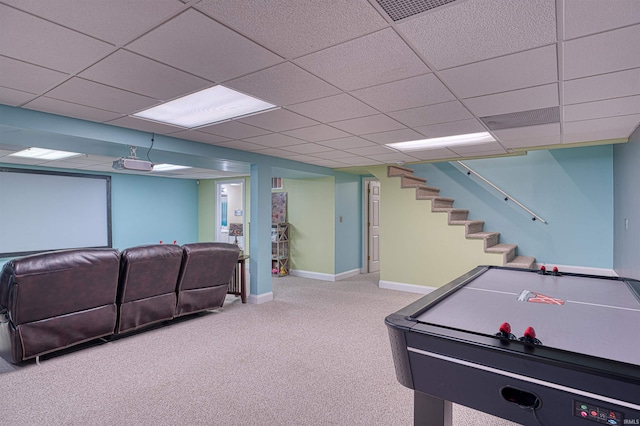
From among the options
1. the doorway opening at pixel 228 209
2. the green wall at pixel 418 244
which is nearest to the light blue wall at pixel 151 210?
the doorway opening at pixel 228 209

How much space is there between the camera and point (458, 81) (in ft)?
7.58

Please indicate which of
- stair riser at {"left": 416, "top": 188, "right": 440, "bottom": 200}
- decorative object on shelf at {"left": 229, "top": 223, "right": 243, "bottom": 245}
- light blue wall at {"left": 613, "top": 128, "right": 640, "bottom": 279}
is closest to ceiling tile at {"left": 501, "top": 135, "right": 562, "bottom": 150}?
light blue wall at {"left": 613, "top": 128, "right": 640, "bottom": 279}

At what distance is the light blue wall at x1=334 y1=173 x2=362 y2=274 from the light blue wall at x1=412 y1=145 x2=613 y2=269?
2.12 m

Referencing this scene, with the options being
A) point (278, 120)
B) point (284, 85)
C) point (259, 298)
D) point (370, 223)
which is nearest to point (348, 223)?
point (370, 223)

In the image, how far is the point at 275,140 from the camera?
4078 millimetres

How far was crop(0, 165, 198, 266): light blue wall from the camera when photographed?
24.5 ft

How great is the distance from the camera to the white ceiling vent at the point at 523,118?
2.98 meters

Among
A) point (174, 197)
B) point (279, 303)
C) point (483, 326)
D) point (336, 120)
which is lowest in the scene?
point (279, 303)

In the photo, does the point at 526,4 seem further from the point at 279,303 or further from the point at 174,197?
the point at 174,197

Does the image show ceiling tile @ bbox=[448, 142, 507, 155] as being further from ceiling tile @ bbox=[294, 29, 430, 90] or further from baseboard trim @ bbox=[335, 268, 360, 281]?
baseboard trim @ bbox=[335, 268, 360, 281]

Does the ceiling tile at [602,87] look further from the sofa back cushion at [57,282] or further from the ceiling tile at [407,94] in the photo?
the sofa back cushion at [57,282]

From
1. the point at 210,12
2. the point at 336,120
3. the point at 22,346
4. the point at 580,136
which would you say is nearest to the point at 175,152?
the point at 336,120

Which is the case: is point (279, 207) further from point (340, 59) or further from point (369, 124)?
point (340, 59)

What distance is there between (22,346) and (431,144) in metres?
4.66
